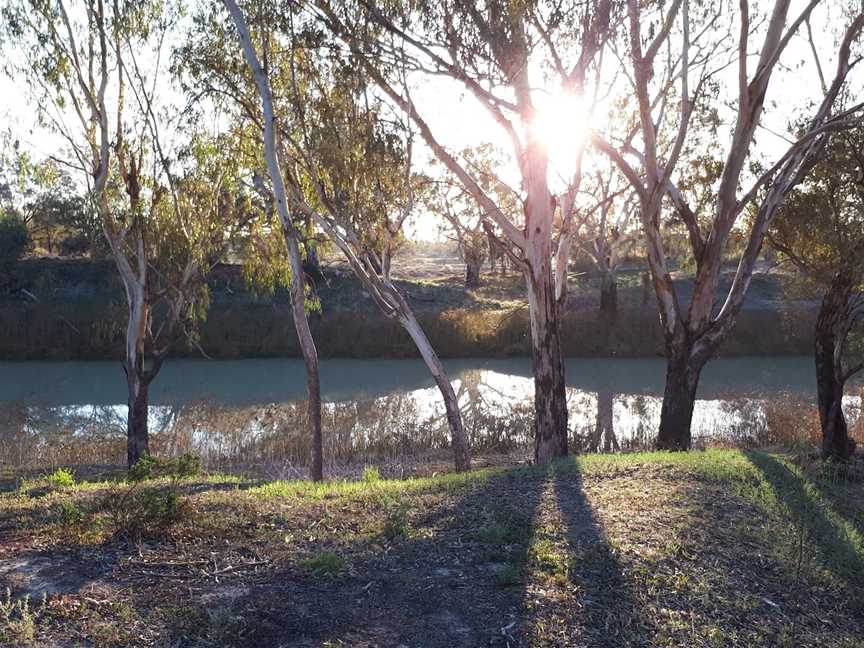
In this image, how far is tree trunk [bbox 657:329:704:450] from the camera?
9812 mm

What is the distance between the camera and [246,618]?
3.74 metres

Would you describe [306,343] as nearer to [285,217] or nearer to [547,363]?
[285,217]

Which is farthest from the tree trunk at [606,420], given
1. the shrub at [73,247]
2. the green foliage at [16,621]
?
the shrub at [73,247]

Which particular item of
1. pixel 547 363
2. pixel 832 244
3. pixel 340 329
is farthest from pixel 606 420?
pixel 340 329

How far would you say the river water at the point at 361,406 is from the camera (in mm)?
14375

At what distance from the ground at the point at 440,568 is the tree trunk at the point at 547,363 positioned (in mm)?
3950

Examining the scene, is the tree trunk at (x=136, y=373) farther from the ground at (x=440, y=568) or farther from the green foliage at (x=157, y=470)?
the ground at (x=440, y=568)

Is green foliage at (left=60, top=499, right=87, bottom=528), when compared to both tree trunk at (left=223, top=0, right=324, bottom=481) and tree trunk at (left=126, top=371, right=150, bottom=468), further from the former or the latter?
tree trunk at (left=126, top=371, right=150, bottom=468)

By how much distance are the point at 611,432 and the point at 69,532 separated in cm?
1226

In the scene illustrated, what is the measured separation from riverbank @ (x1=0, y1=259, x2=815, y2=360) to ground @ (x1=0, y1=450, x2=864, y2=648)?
19.8m

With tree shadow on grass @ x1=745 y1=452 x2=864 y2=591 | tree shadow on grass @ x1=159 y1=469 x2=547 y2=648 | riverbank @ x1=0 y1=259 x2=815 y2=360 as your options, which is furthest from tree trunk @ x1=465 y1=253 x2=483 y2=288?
tree shadow on grass @ x1=159 y1=469 x2=547 y2=648

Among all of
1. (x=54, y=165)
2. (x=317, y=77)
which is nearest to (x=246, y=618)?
(x=317, y=77)

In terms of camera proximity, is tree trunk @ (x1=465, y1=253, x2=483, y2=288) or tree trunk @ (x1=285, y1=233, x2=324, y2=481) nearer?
tree trunk @ (x1=285, y1=233, x2=324, y2=481)

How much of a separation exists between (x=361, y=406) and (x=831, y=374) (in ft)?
35.7
